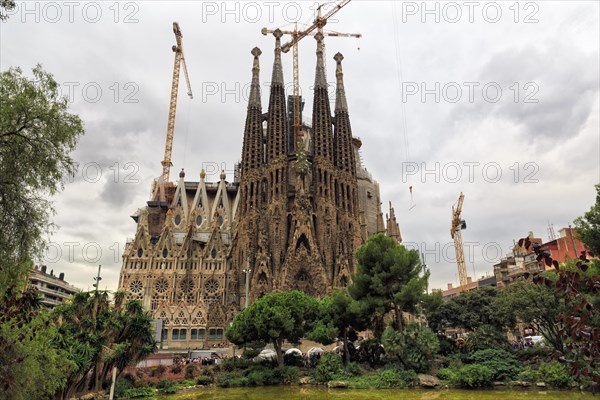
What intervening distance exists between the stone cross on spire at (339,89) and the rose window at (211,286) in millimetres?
37469

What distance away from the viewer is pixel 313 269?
2170 inches

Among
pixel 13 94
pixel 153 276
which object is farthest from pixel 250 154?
pixel 13 94

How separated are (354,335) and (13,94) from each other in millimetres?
27761

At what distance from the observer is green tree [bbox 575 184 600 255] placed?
885 inches

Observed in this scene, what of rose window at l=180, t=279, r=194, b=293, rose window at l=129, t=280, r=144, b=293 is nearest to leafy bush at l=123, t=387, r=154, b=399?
rose window at l=180, t=279, r=194, b=293

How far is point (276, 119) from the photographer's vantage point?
6694 centimetres

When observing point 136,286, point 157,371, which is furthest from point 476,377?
point 136,286

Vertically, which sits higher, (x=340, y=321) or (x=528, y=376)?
(x=340, y=321)

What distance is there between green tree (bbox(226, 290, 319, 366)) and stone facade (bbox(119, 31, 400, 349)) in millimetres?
23581

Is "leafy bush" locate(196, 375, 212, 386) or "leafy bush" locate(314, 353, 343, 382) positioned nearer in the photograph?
"leafy bush" locate(196, 375, 212, 386)

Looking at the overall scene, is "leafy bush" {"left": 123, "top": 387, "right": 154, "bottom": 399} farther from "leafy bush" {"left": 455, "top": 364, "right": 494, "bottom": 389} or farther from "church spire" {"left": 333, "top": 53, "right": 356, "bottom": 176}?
"church spire" {"left": 333, "top": 53, "right": 356, "bottom": 176}

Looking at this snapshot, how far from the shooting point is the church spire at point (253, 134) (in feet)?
214

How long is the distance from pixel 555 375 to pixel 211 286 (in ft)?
168

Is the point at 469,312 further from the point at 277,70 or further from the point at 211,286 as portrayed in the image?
the point at 277,70
